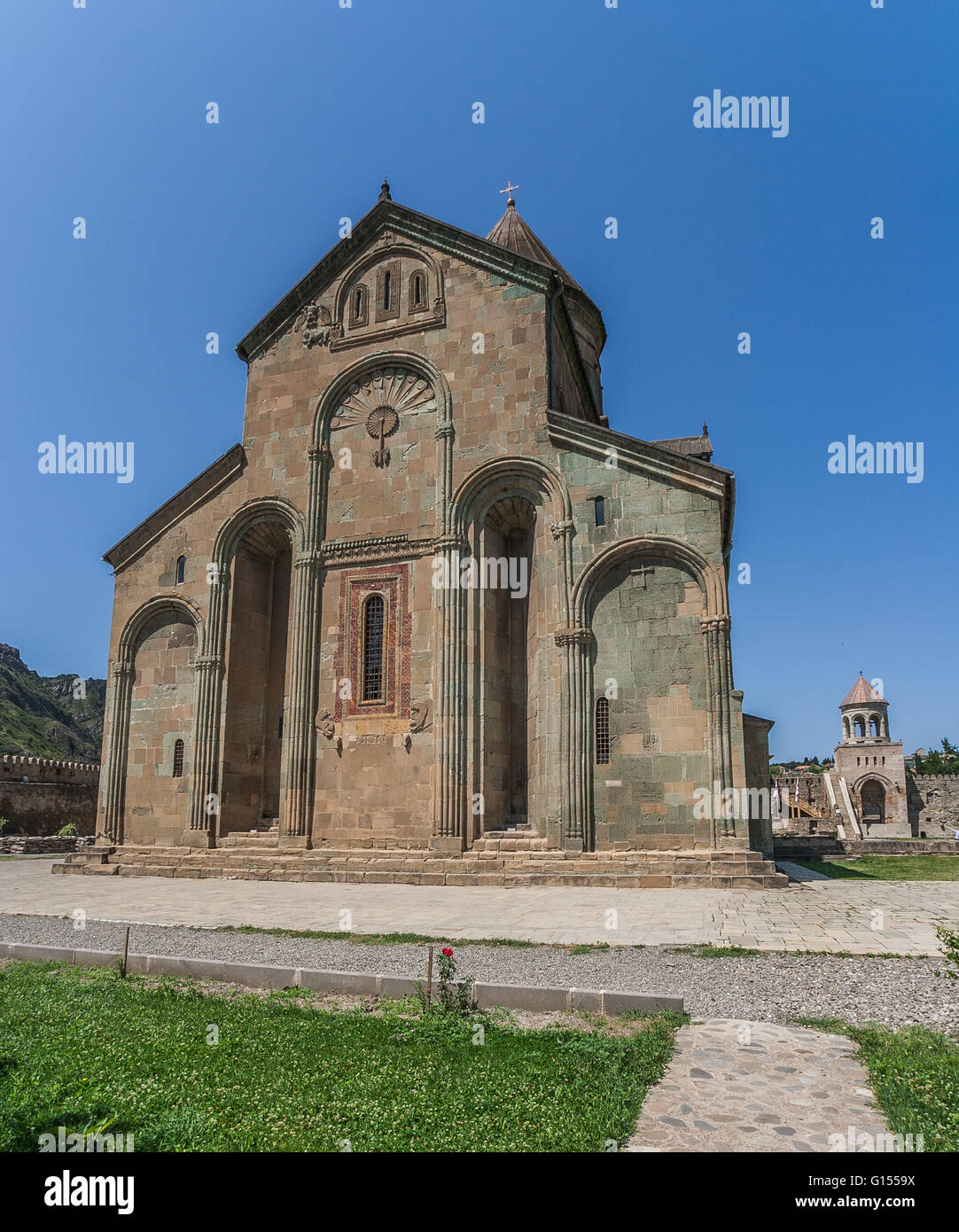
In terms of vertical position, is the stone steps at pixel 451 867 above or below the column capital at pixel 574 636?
below

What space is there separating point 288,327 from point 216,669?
1039cm

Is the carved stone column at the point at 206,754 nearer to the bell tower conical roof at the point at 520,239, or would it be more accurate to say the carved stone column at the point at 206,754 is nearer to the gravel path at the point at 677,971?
the gravel path at the point at 677,971

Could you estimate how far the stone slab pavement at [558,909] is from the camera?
10.8m

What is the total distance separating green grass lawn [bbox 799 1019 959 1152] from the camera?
435cm

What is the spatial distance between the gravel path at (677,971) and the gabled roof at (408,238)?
17.6m

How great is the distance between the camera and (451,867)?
1886 centimetres

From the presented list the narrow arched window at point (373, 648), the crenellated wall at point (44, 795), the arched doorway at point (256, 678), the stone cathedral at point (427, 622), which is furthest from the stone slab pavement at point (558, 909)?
the crenellated wall at point (44, 795)

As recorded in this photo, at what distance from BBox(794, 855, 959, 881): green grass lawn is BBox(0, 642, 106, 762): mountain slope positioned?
2194 inches

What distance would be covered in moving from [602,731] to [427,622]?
17.2 ft

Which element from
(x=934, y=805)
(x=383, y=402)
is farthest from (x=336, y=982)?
(x=934, y=805)

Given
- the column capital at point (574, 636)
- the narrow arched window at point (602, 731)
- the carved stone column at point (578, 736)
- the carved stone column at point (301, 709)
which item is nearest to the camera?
the carved stone column at point (578, 736)

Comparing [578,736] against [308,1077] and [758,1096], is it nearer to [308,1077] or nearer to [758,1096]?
[758,1096]

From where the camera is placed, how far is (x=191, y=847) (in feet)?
71.8

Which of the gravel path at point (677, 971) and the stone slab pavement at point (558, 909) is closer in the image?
the gravel path at point (677, 971)
